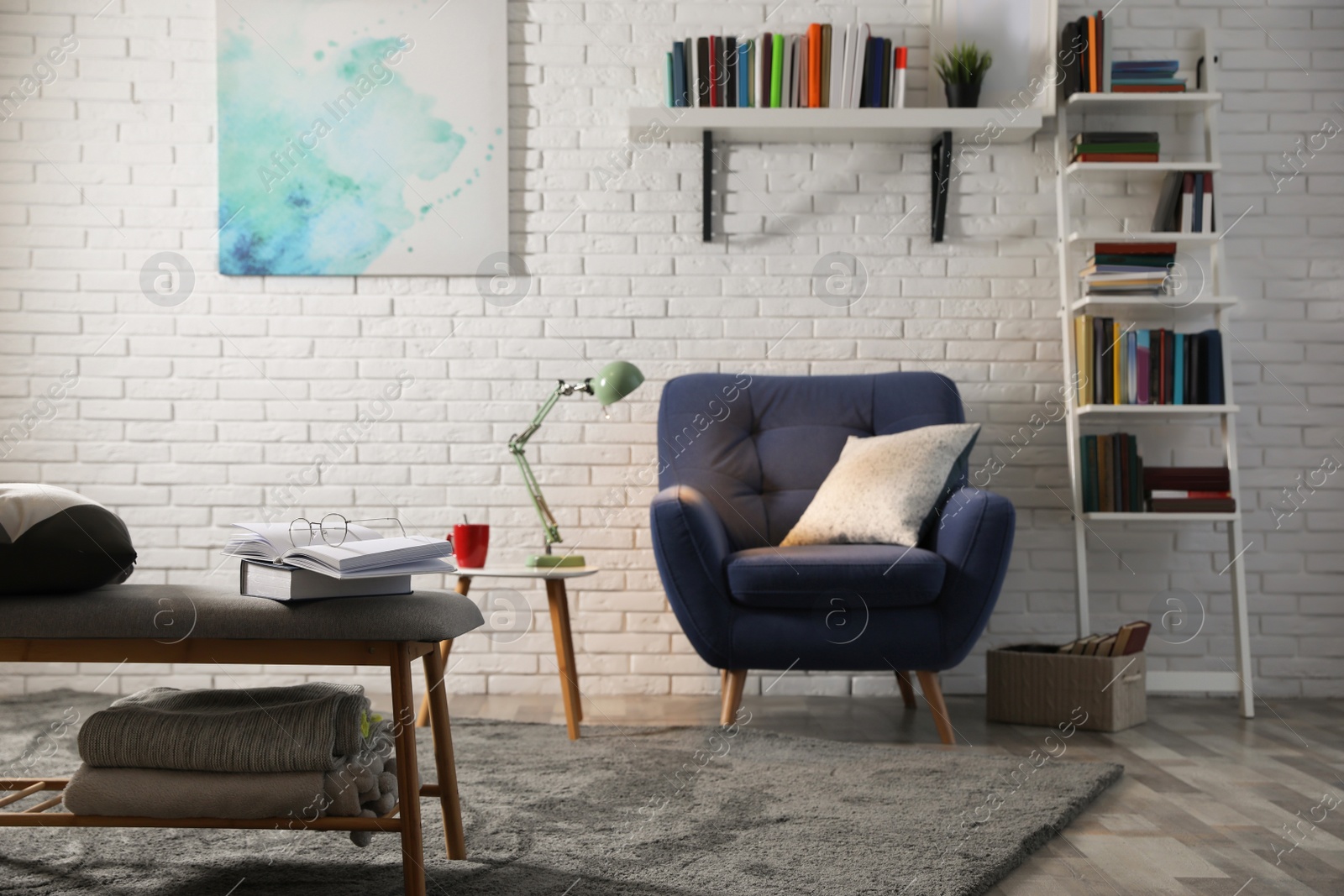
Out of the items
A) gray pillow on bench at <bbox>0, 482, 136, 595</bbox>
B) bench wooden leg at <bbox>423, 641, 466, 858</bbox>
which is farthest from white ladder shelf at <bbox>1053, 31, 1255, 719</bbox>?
gray pillow on bench at <bbox>0, 482, 136, 595</bbox>

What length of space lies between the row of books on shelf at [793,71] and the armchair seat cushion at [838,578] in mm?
1543

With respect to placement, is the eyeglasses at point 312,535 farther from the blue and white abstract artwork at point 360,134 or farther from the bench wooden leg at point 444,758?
the blue and white abstract artwork at point 360,134

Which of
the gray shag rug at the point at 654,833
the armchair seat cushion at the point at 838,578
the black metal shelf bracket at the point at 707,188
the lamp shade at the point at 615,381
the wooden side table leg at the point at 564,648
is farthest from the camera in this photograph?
the black metal shelf bracket at the point at 707,188

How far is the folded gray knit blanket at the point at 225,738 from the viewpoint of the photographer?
1.43 meters

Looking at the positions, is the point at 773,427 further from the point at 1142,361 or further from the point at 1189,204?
the point at 1189,204

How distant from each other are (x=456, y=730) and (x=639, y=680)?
0.81m

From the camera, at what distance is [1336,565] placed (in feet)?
11.2

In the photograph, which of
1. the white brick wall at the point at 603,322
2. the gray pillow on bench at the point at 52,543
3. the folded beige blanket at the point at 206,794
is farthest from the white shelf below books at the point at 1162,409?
the gray pillow on bench at the point at 52,543

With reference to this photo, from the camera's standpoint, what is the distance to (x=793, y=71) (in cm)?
335

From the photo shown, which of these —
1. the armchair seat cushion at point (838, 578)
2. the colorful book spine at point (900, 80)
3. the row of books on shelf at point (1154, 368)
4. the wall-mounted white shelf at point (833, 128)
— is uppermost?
the colorful book spine at point (900, 80)

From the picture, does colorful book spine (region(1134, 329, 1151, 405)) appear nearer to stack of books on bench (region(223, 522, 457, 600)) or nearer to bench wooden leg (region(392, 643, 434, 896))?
stack of books on bench (region(223, 522, 457, 600))

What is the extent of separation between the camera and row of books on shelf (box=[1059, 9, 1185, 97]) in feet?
10.8

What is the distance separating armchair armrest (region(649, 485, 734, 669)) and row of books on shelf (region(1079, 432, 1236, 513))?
1.27m

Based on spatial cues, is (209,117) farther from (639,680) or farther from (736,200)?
(639,680)
